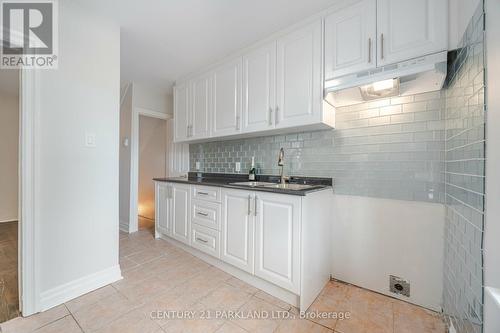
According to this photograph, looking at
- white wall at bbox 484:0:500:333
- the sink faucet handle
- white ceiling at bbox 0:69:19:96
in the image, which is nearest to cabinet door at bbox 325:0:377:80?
white wall at bbox 484:0:500:333

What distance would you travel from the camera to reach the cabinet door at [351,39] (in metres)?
1.45

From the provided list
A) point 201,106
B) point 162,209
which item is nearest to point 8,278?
point 162,209

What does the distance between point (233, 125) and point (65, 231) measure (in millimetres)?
1708

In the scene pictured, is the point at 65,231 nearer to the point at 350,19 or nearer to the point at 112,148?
the point at 112,148

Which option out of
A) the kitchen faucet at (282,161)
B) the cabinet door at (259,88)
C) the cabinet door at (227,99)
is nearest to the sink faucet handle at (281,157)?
the kitchen faucet at (282,161)

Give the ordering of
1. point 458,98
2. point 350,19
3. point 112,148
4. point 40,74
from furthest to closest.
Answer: point 112,148 < point 350,19 < point 40,74 < point 458,98

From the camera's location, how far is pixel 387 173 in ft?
5.44

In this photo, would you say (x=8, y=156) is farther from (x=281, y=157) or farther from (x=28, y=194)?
(x=281, y=157)

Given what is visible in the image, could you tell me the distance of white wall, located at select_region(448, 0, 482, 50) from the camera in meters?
1.07

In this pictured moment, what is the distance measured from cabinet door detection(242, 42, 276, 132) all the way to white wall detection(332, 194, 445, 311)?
3.43ft

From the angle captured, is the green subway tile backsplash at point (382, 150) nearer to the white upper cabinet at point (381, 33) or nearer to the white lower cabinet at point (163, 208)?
the white upper cabinet at point (381, 33)

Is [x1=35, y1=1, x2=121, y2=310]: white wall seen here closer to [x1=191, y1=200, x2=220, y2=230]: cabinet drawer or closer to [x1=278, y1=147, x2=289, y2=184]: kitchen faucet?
[x1=191, y1=200, x2=220, y2=230]: cabinet drawer

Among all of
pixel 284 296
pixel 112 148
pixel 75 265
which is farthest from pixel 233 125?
pixel 75 265

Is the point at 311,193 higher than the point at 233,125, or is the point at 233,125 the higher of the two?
the point at 233,125
